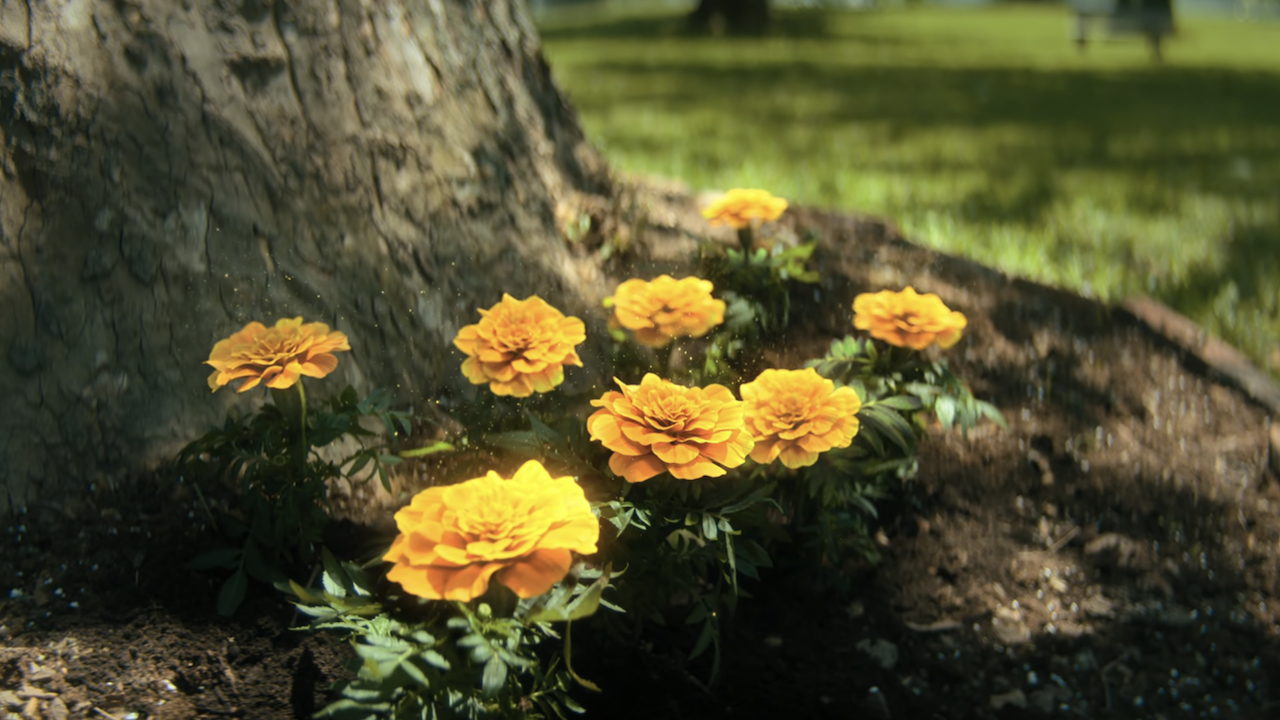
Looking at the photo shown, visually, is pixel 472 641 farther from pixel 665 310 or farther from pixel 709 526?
pixel 665 310

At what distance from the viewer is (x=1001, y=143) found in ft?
19.3

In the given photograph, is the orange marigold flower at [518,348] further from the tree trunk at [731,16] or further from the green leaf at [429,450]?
the tree trunk at [731,16]

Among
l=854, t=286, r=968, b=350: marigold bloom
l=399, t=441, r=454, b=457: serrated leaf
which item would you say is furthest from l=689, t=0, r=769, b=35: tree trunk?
l=399, t=441, r=454, b=457: serrated leaf

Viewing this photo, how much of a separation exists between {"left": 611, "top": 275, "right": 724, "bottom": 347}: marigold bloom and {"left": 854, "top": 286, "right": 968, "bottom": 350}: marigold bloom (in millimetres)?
287

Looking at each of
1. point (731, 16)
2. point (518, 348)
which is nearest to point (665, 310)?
point (518, 348)

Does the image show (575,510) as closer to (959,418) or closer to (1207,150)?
(959,418)

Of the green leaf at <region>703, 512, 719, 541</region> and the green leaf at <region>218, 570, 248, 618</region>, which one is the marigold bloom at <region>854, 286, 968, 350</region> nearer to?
the green leaf at <region>703, 512, 719, 541</region>

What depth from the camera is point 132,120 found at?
1.83 m

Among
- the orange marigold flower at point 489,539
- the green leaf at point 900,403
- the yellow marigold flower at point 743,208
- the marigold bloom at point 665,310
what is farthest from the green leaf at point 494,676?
the yellow marigold flower at point 743,208

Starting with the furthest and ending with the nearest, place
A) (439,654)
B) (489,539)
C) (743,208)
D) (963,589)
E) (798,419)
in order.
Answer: (743,208)
(963,589)
(798,419)
(439,654)
(489,539)

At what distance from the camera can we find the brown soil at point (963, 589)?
5.23 feet

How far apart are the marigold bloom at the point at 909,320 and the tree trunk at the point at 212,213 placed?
1.83ft

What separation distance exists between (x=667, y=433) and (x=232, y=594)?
0.76 meters

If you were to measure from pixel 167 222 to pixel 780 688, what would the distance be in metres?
1.40
